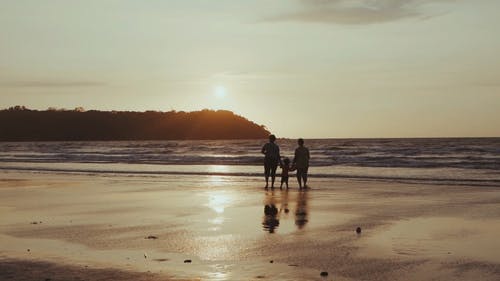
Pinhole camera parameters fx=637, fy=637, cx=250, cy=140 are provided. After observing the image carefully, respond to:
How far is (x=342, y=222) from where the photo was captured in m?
13.6

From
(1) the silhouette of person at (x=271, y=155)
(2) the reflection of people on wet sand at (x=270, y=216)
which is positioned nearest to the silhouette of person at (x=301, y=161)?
(1) the silhouette of person at (x=271, y=155)

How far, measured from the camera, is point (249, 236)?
38.1 feet

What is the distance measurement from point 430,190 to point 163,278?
1573 cm

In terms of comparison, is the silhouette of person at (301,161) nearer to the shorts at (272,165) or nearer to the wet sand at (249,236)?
the shorts at (272,165)

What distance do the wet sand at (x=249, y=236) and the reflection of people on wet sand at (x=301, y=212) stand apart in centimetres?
3

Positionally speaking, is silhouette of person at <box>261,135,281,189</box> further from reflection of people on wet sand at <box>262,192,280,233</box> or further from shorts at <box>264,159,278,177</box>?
reflection of people on wet sand at <box>262,192,280,233</box>

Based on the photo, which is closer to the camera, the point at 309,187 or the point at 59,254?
the point at 59,254

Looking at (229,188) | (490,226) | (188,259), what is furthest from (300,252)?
(229,188)

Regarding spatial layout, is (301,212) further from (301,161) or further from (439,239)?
(301,161)

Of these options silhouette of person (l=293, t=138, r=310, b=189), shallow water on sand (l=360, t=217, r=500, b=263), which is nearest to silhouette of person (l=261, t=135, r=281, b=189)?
silhouette of person (l=293, t=138, r=310, b=189)

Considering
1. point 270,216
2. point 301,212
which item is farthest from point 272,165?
point 270,216

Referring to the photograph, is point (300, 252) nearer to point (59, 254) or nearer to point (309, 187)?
point (59, 254)

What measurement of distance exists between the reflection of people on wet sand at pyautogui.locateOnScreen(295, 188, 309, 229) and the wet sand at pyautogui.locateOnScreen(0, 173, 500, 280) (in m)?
0.03

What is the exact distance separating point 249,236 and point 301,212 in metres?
4.01
